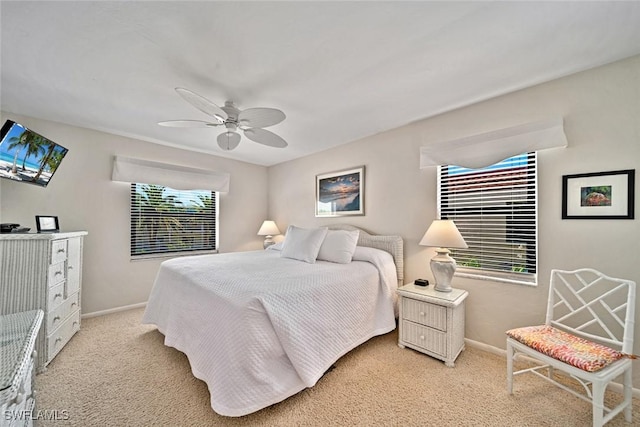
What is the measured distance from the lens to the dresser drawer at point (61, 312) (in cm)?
202

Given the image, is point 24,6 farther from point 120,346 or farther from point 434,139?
point 434,139

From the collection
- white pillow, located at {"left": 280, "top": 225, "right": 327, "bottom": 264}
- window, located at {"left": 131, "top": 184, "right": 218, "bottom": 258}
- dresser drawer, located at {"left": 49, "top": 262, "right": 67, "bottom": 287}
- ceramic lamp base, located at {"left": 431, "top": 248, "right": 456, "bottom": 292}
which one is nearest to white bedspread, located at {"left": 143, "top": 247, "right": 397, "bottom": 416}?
white pillow, located at {"left": 280, "top": 225, "right": 327, "bottom": 264}

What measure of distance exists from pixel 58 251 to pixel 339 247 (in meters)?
2.62

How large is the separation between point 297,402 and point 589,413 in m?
1.85

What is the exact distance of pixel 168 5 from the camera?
4.27ft

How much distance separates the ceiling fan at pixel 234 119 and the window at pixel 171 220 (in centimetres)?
187

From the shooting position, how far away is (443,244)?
7.02ft

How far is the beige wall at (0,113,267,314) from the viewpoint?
8.76ft

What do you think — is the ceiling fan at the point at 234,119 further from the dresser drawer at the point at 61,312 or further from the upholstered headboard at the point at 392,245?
the dresser drawer at the point at 61,312

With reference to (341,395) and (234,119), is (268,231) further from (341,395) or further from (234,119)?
(341,395)

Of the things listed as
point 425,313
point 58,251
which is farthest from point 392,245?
point 58,251

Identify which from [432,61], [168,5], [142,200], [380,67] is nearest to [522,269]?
[432,61]

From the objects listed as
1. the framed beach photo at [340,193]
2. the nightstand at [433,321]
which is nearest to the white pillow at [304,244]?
the framed beach photo at [340,193]

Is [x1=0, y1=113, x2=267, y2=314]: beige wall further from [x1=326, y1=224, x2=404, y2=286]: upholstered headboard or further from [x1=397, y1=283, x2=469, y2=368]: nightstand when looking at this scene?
[x1=397, y1=283, x2=469, y2=368]: nightstand
